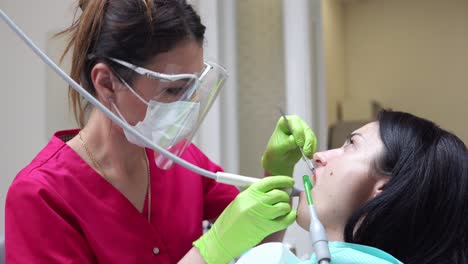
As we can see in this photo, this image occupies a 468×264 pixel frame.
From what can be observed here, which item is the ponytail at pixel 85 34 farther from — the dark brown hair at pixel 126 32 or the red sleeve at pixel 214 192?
the red sleeve at pixel 214 192

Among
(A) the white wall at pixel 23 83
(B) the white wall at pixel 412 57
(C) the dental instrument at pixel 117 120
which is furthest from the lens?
(B) the white wall at pixel 412 57

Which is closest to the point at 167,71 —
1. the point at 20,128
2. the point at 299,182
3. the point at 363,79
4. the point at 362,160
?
the point at 362,160

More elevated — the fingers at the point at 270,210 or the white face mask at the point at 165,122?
the white face mask at the point at 165,122

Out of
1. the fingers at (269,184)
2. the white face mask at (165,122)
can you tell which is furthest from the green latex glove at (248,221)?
the white face mask at (165,122)

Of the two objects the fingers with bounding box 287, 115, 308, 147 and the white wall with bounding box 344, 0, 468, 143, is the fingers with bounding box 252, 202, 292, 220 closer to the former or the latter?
the fingers with bounding box 287, 115, 308, 147

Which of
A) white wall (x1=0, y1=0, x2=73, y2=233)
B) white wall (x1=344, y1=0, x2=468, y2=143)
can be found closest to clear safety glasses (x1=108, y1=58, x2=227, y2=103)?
→ white wall (x1=0, y1=0, x2=73, y2=233)

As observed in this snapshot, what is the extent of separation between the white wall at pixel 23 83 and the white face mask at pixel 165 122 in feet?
4.16

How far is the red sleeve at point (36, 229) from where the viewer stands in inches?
39.2

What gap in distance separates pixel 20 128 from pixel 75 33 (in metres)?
1.30

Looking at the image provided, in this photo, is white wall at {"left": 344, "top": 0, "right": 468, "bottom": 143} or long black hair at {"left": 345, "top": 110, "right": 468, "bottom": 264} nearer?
long black hair at {"left": 345, "top": 110, "right": 468, "bottom": 264}

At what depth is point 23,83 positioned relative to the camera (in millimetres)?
2186

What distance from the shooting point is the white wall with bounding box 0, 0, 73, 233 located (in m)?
2.15

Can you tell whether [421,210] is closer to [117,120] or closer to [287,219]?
[287,219]

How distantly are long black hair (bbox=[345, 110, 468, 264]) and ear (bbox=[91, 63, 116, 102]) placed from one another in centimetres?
64
